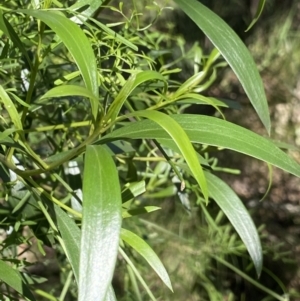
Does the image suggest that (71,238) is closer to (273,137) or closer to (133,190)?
Answer: (133,190)

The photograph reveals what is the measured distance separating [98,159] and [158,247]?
0.77m

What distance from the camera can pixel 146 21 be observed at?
1357 mm

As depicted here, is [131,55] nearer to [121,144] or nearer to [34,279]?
[121,144]

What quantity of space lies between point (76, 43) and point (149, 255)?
0.11 metres

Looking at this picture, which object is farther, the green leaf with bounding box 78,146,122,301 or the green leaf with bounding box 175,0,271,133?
the green leaf with bounding box 175,0,271,133

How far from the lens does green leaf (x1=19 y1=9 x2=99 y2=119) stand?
0.30 metres

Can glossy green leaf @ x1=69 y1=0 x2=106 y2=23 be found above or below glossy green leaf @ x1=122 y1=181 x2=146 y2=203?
above

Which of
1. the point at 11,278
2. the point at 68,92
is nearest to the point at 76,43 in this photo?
the point at 68,92

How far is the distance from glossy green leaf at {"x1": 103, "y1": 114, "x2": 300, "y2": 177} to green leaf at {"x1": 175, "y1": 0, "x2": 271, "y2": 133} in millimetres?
42

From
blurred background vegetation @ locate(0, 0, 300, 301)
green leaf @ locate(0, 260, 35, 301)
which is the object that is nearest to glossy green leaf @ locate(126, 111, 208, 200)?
green leaf @ locate(0, 260, 35, 301)

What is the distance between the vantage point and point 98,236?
0.25 metres

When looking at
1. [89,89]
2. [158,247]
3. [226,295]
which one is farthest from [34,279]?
[226,295]

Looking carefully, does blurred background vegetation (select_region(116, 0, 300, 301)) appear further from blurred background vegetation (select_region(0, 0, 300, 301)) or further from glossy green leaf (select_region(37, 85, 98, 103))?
glossy green leaf (select_region(37, 85, 98, 103))

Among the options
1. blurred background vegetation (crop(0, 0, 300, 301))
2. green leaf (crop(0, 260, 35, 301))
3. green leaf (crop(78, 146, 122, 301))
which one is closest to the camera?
green leaf (crop(78, 146, 122, 301))
